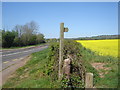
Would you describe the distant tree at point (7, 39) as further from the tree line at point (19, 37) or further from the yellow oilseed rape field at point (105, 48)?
the yellow oilseed rape field at point (105, 48)

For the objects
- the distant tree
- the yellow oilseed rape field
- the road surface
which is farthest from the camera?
the distant tree

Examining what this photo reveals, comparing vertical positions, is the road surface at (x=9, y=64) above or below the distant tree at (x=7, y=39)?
below

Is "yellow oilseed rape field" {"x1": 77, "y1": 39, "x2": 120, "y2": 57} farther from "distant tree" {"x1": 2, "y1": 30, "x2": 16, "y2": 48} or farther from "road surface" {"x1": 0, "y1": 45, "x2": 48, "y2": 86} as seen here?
"distant tree" {"x1": 2, "y1": 30, "x2": 16, "y2": 48}

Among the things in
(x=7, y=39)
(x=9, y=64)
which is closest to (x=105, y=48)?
(x=9, y=64)

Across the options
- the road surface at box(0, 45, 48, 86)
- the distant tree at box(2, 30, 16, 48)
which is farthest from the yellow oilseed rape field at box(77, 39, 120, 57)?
the distant tree at box(2, 30, 16, 48)

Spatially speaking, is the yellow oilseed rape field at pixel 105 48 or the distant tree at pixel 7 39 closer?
the yellow oilseed rape field at pixel 105 48

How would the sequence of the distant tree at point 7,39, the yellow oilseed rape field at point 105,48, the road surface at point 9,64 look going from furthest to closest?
the distant tree at point 7,39
the yellow oilseed rape field at point 105,48
the road surface at point 9,64

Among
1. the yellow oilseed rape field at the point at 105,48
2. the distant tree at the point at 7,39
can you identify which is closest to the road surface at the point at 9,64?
the yellow oilseed rape field at the point at 105,48

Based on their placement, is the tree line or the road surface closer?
the road surface

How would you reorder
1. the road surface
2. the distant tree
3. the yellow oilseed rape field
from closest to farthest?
1. the road surface
2. the yellow oilseed rape field
3. the distant tree

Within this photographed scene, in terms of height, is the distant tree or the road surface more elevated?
the distant tree

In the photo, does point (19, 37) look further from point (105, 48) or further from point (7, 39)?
point (105, 48)

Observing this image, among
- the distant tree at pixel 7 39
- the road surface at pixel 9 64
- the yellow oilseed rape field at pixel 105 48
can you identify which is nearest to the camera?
the road surface at pixel 9 64

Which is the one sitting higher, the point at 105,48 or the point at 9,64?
the point at 105,48
